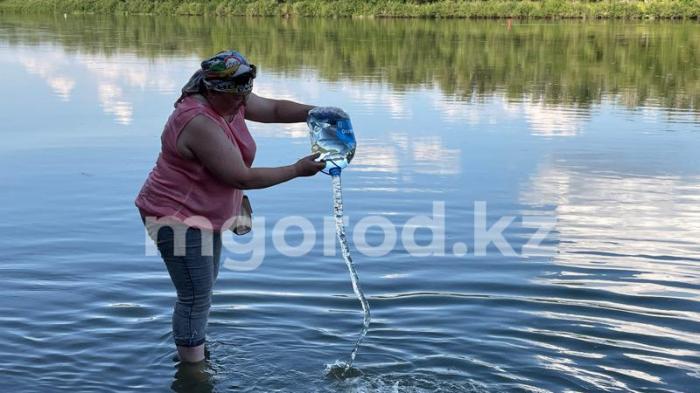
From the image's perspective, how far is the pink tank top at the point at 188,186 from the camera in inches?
168

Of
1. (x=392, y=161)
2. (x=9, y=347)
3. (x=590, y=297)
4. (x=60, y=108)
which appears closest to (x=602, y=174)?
(x=392, y=161)

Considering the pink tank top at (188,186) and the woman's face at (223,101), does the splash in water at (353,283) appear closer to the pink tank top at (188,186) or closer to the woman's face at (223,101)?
the pink tank top at (188,186)

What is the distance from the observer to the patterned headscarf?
4.19 metres

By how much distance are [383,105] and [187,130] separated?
12.8 metres

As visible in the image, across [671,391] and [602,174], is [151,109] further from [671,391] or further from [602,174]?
[671,391]

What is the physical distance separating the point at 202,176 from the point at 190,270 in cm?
50

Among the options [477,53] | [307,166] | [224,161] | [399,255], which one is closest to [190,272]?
[224,161]

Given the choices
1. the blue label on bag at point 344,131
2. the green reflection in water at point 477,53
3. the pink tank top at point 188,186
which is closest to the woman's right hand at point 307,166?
the blue label on bag at point 344,131

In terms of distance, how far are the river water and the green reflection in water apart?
2489 millimetres

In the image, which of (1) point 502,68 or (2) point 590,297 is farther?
(1) point 502,68

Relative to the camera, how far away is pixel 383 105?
16812mm

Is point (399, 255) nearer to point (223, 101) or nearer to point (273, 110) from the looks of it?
point (273, 110)

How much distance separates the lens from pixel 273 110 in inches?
190

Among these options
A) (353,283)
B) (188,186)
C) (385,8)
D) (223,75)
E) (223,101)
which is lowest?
(353,283)
